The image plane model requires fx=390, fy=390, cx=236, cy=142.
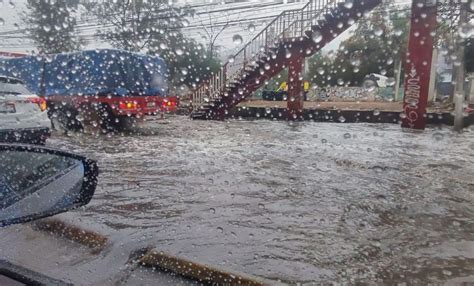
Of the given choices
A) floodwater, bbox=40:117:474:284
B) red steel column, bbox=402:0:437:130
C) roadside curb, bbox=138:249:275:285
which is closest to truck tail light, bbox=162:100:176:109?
floodwater, bbox=40:117:474:284

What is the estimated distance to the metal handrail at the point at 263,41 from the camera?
1326 centimetres

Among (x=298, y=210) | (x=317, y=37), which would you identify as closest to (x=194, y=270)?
(x=298, y=210)

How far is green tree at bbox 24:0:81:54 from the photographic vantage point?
60.2 ft

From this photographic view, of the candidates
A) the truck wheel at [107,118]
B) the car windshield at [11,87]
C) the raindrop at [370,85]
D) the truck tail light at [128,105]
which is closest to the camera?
the car windshield at [11,87]

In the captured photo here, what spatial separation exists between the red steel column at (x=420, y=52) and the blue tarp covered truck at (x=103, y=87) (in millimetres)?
7508

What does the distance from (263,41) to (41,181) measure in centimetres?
1317

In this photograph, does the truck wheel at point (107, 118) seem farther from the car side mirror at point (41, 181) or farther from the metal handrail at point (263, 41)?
the car side mirror at point (41, 181)

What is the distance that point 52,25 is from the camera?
771 inches

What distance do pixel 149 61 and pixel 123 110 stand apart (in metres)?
2.09

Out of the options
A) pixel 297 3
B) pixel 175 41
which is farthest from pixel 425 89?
pixel 175 41

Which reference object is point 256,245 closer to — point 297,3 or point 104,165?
point 104,165

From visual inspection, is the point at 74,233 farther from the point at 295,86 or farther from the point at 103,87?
the point at 295,86

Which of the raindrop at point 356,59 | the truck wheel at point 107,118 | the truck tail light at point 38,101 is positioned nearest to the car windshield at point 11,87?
the truck tail light at point 38,101

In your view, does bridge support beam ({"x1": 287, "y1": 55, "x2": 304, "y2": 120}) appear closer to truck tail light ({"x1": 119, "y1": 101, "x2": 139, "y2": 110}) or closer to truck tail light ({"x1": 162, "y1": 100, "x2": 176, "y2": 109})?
truck tail light ({"x1": 162, "y1": 100, "x2": 176, "y2": 109})
